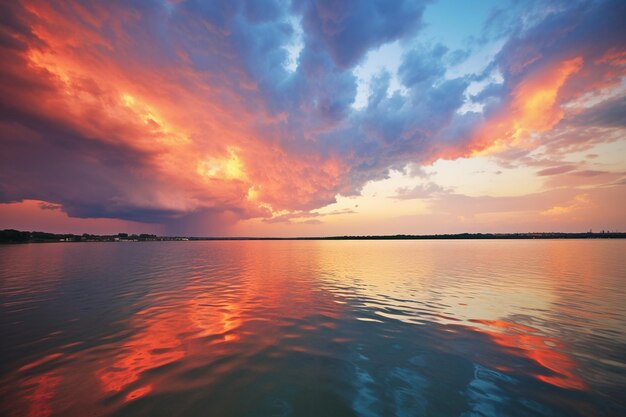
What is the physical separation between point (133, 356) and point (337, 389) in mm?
8284

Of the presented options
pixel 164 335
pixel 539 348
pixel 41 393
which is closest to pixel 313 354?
pixel 164 335

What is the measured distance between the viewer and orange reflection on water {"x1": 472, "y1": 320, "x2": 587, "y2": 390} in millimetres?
8594

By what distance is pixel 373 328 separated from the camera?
45.4 feet

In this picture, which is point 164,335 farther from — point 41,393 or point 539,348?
point 539,348

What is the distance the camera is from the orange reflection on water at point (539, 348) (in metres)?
8.59

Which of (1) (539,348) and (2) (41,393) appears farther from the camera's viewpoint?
(1) (539,348)

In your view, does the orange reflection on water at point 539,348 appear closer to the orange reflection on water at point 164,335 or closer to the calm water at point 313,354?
the calm water at point 313,354

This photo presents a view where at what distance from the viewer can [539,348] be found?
36.8 feet

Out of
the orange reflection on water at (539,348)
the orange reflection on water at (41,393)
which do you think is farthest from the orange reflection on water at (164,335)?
the orange reflection on water at (539,348)

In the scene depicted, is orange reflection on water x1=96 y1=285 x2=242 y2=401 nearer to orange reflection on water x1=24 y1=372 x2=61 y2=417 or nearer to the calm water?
the calm water

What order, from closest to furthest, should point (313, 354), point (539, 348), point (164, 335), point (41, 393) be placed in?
1. point (41, 393)
2. point (313, 354)
3. point (539, 348)
4. point (164, 335)

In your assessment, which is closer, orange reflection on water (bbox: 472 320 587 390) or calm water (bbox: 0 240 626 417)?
calm water (bbox: 0 240 626 417)

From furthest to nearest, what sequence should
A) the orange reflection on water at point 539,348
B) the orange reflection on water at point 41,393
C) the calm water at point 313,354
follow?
the orange reflection on water at point 539,348, the calm water at point 313,354, the orange reflection on water at point 41,393

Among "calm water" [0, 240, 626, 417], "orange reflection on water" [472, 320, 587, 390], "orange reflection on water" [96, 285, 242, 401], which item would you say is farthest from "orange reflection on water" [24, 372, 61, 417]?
"orange reflection on water" [472, 320, 587, 390]
